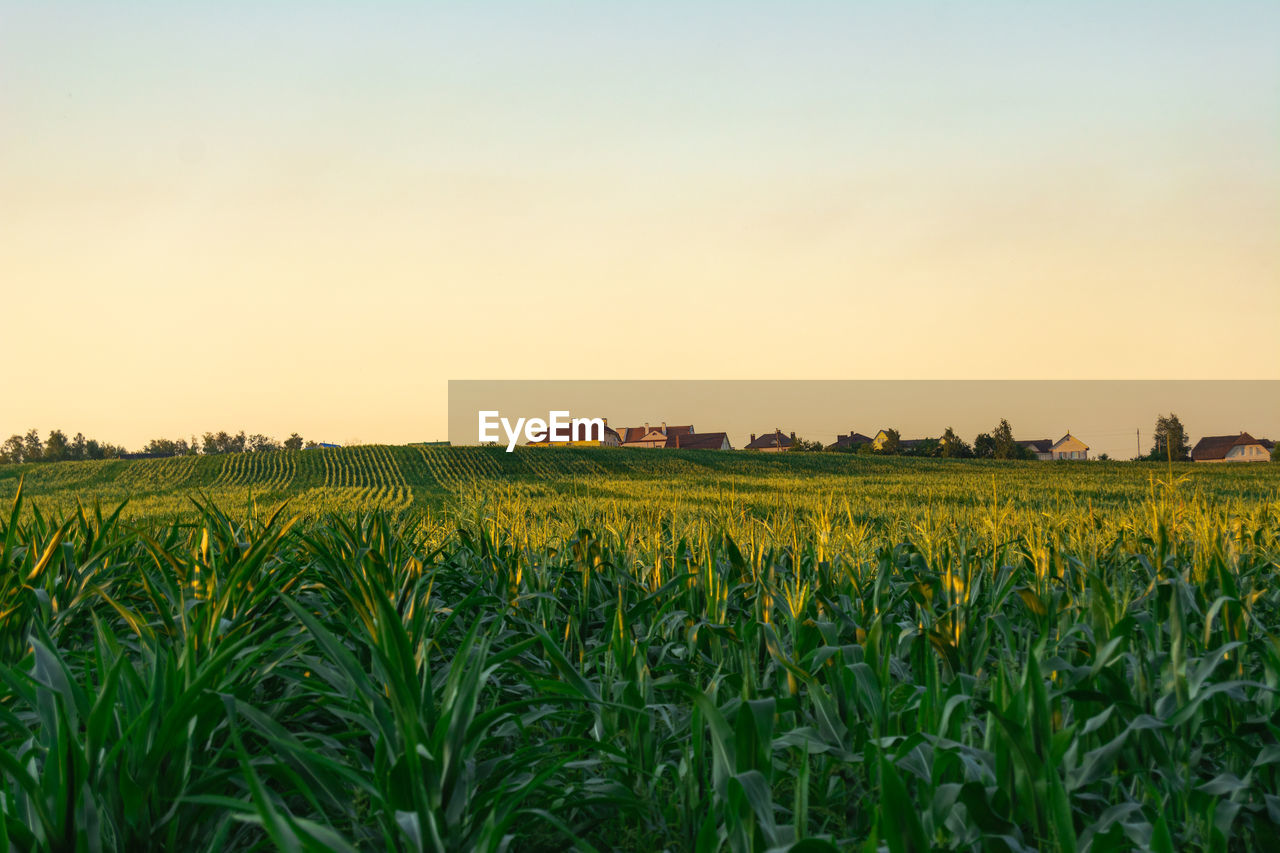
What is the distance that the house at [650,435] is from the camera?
429ft

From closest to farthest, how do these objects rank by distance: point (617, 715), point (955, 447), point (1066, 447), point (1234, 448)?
point (617, 715) → point (955, 447) → point (1234, 448) → point (1066, 447)

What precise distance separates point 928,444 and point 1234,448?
153 ft

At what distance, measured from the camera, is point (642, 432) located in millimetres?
136250

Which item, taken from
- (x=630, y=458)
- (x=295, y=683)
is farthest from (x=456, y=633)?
(x=630, y=458)

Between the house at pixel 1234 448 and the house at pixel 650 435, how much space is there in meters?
73.4

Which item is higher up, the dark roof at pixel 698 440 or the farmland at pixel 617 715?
the dark roof at pixel 698 440

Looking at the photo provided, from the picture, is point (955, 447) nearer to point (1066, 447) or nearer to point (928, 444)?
A: point (928, 444)

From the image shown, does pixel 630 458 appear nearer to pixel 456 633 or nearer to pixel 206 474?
pixel 206 474

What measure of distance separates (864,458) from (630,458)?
1647 centimetres

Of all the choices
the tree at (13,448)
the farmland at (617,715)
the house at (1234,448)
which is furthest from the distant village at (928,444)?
the tree at (13,448)

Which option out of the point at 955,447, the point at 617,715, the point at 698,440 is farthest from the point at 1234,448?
the point at 617,715

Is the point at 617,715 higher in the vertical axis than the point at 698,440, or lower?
lower

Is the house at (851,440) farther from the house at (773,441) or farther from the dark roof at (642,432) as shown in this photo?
the dark roof at (642,432)

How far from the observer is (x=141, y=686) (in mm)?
1985
